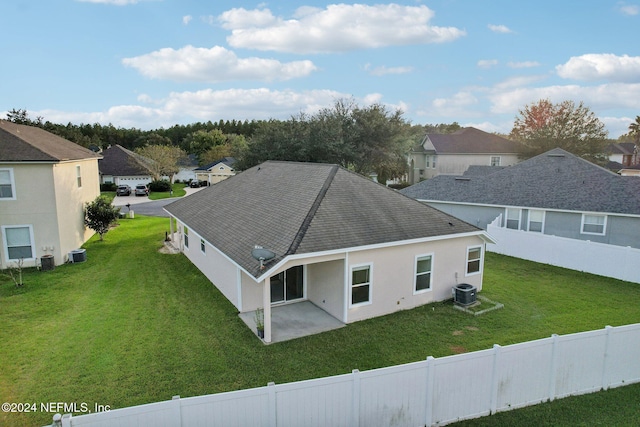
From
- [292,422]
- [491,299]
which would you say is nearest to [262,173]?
[491,299]

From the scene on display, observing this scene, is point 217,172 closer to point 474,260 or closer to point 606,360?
point 474,260

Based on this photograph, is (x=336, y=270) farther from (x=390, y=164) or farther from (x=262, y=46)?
(x=390, y=164)

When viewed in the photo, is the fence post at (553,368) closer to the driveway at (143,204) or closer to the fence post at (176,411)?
the fence post at (176,411)

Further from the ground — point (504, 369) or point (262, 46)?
point (262, 46)

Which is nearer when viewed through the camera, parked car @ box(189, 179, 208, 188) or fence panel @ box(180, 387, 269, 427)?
fence panel @ box(180, 387, 269, 427)

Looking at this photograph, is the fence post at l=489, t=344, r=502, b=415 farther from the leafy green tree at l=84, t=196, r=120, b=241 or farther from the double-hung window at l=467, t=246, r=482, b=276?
the leafy green tree at l=84, t=196, r=120, b=241

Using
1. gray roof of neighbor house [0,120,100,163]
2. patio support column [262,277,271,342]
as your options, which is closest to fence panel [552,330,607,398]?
patio support column [262,277,271,342]
